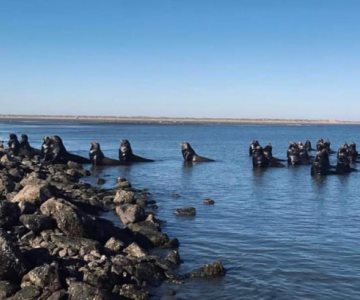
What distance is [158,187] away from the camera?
41.4 metres

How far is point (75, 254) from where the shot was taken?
1905 centimetres

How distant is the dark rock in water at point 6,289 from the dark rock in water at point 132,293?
2832 mm

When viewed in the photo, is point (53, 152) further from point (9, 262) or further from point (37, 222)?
point (9, 262)

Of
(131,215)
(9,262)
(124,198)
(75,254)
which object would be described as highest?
(9,262)

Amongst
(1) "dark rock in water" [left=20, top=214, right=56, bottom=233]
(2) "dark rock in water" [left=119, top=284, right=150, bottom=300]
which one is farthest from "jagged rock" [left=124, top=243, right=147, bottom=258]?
(1) "dark rock in water" [left=20, top=214, right=56, bottom=233]

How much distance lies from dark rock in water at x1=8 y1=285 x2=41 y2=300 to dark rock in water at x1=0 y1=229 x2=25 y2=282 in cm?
90

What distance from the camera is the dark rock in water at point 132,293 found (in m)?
16.4

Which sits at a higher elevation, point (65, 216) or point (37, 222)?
point (65, 216)

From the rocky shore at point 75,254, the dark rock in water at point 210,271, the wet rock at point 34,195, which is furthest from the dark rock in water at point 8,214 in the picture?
the dark rock in water at point 210,271

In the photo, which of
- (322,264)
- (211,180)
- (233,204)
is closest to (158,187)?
(211,180)

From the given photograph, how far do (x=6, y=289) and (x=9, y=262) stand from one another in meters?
0.89

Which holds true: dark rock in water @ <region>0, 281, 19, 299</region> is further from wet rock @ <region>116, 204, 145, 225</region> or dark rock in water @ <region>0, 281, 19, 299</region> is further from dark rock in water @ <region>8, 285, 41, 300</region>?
wet rock @ <region>116, 204, 145, 225</region>

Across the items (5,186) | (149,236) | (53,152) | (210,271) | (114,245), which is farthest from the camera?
(53,152)

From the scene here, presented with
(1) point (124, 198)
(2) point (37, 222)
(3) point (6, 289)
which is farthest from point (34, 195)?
(3) point (6, 289)
